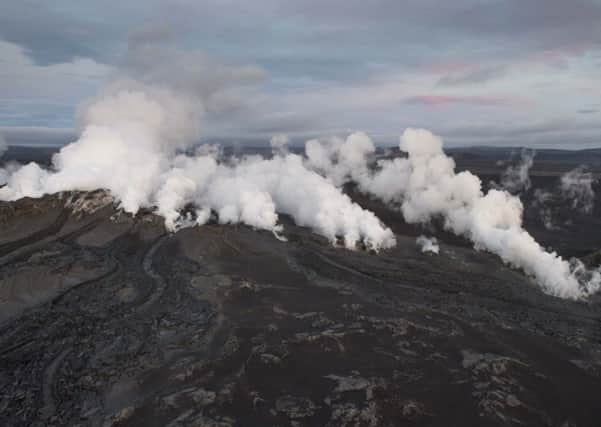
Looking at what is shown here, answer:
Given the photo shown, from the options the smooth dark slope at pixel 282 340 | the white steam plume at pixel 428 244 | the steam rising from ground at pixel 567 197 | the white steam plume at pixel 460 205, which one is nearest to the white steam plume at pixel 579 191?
the steam rising from ground at pixel 567 197

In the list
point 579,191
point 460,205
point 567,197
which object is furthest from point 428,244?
point 579,191

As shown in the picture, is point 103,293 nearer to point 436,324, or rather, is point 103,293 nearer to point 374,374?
point 374,374

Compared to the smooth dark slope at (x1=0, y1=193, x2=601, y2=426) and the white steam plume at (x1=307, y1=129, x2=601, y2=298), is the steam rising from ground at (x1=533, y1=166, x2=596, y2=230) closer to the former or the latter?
the white steam plume at (x1=307, y1=129, x2=601, y2=298)

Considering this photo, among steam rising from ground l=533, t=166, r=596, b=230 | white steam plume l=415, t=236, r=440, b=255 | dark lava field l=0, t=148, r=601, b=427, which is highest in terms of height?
steam rising from ground l=533, t=166, r=596, b=230

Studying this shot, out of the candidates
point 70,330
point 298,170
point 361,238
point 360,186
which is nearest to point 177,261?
point 70,330

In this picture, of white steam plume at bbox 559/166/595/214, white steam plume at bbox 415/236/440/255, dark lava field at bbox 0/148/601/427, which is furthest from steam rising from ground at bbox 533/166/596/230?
dark lava field at bbox 0/148/601/427
